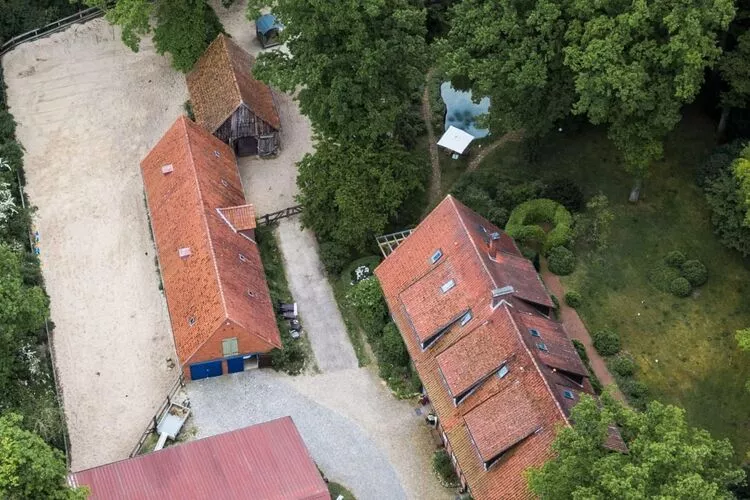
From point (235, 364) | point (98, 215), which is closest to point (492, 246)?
point (235, 364)

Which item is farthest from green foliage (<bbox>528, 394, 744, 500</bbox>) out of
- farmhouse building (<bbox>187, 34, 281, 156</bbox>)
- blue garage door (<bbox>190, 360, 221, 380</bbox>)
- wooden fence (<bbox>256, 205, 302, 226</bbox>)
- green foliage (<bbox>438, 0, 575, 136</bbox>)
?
farmhouse building (<bbox>187, 34, 281, 156</bbox>)

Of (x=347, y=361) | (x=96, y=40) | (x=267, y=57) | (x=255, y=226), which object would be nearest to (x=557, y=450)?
(x=347, y=361)

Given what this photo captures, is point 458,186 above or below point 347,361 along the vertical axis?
above

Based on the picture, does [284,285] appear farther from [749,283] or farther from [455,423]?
[749,283]

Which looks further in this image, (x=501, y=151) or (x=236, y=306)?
(x=501, y=151)

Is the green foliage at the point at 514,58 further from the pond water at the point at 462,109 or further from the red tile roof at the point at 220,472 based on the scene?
the red tile roof at the point at 220,472

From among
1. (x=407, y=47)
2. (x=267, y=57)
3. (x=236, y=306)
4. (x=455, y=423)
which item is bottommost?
(x=455, y=423)
